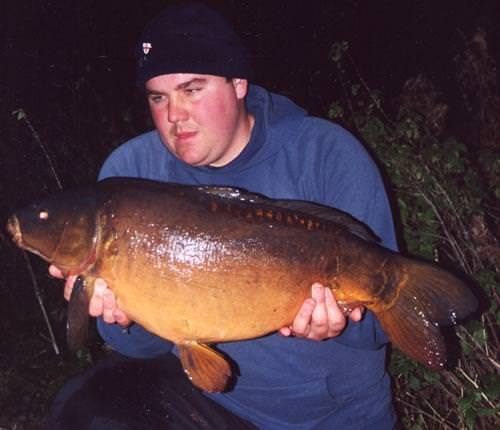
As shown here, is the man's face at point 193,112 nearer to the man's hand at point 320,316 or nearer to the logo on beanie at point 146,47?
the logo on beanie at point 146,47

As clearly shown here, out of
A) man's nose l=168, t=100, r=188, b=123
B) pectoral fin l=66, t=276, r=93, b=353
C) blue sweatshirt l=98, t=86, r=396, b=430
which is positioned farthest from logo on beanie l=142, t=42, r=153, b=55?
pectoral fin l=66, t=276, r=93, b=353

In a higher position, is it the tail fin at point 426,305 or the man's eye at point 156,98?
the man's eye at point 156,98

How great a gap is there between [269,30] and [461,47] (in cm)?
295

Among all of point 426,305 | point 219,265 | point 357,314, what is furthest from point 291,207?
point 426,305

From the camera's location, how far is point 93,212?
6.09ft

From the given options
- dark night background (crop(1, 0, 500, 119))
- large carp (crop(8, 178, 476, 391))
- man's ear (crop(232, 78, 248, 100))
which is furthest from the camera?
dark night background (crop(1, 0, 500, 119))

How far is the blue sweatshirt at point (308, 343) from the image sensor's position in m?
2.17

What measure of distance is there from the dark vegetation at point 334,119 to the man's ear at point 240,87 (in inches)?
49.5

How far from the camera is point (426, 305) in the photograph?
1.86m

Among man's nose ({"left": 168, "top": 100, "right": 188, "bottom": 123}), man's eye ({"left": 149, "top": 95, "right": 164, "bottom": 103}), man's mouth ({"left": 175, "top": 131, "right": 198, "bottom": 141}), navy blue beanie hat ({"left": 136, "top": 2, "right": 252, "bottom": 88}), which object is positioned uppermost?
navy blue beanie hat ({"left": 136, "top": 2, "right": 252, "bottom": 88})

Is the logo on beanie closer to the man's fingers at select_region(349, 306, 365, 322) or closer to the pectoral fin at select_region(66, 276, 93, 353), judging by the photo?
the pectoral fin at select_region(66, 276, 93, 353)

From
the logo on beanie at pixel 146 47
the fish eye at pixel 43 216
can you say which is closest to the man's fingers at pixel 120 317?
the fish eye at pixel 43 216

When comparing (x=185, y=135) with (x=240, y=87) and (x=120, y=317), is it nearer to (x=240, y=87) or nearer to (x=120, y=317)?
(x=240, y=87)

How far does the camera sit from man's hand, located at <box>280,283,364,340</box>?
180 cm
